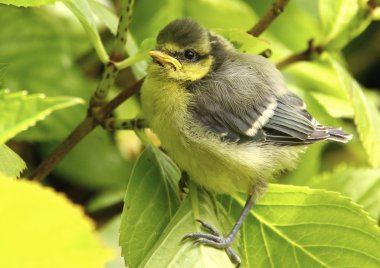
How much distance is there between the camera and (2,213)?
0.41m

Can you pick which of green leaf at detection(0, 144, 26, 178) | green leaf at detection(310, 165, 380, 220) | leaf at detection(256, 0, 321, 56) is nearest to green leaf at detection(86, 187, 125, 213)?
green leaf at detection(310, 165, 380, 220)

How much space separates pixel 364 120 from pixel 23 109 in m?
0.92

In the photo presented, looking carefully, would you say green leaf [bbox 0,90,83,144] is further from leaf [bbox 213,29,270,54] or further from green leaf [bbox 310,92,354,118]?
green leaf [bbox 310,92,354,118]

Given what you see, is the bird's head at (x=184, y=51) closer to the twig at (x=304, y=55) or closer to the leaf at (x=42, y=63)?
the twig at (x=304, y=55)

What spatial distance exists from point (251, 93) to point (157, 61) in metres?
0.21

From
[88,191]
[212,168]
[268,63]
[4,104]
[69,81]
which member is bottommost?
[88,191]

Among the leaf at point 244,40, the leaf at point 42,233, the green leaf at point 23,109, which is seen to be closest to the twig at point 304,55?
the leaf at point 244,40

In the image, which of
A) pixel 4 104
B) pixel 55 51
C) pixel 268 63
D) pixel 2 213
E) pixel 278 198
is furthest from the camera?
pixel 55 51

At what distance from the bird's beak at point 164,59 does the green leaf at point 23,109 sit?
59cm

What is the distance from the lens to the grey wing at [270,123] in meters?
1.25

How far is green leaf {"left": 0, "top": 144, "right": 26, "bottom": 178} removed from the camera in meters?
0.86

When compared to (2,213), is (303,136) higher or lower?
lower

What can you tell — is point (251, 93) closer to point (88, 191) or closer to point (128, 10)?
point (128, 10)

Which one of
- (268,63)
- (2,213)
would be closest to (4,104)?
(2,213)
